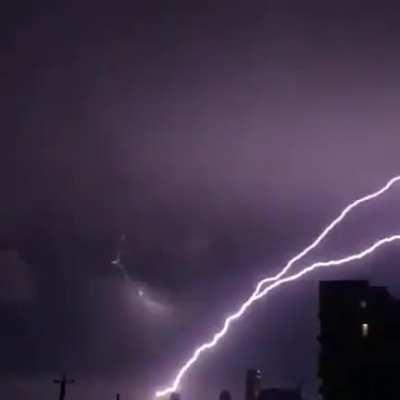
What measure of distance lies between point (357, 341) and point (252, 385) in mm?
33844

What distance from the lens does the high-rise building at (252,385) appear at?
91812 mm

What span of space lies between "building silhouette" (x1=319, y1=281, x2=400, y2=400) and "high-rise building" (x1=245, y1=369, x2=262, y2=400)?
30959mm

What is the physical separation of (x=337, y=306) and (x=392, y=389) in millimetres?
7962

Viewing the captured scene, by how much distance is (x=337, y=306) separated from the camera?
6231cm

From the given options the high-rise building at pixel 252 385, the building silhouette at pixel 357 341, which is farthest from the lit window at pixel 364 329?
the high-rise building at pixel 252 385

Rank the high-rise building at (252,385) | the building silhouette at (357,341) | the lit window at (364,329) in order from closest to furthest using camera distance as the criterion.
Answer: the building silhouette at (357,341)
the lit window at (364,329)
the high-rise building at (252,385)

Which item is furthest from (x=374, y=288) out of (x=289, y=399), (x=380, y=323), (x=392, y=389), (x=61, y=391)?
(x=289, y=399)

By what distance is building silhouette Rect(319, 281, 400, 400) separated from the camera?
59.3 metres

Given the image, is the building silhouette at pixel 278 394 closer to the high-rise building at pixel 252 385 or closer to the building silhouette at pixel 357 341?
the high-rise building at pixel 252 385

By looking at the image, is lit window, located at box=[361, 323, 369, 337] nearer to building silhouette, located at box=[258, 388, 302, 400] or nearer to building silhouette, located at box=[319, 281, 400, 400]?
building silhouette, located at box=[319, 281, 400, 400]

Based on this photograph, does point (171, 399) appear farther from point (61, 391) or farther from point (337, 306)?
point (337, 306)

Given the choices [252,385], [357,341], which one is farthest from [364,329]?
[252,385]

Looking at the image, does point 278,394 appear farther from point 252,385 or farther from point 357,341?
point 357,341

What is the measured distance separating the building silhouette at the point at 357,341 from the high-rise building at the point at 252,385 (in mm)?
30959
